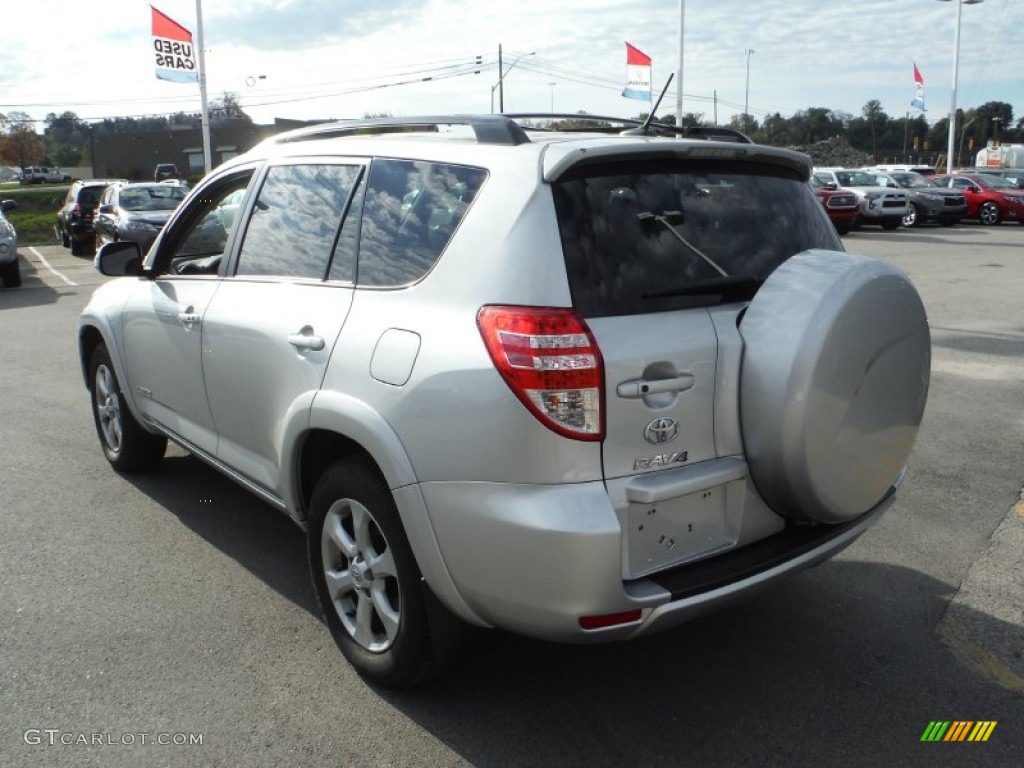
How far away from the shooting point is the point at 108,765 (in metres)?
2.93

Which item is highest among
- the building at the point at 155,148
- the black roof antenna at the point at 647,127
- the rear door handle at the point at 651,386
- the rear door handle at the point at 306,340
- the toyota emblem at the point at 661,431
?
the building at the point at 155,148

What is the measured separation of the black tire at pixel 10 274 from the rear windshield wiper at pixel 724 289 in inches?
645

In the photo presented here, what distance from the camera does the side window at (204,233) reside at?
4480 millimetres

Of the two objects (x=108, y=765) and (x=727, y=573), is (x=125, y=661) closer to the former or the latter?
(x=108, y=765)

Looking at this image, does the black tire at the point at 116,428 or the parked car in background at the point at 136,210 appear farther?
the parked car in background at the point at 136,210

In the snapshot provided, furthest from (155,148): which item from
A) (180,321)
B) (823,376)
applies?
(823,376)

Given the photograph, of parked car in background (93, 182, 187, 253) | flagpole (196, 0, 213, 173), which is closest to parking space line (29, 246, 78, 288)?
parked car in background (93, 182, 187, 253)

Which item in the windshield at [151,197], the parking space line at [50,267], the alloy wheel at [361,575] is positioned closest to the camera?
the alloy wheel at [361,575]

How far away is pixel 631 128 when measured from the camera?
3.87 metres

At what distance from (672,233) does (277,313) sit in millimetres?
1560

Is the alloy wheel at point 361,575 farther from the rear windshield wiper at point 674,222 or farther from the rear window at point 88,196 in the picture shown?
the rear window at point 88,196

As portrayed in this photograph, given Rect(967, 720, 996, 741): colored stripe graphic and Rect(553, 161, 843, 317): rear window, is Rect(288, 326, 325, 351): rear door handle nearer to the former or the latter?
Rect(553, 161, 843, 317): rear window

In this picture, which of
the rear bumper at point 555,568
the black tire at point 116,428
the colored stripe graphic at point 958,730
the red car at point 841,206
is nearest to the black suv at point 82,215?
the red car at point 841,206

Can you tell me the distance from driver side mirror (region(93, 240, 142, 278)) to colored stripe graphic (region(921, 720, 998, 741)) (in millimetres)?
4106
